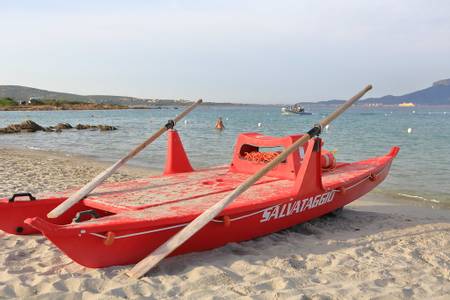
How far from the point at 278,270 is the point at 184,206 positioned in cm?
134

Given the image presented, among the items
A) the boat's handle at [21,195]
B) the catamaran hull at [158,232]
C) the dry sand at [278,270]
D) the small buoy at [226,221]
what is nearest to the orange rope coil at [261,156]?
the catamaran hull at [158,232]

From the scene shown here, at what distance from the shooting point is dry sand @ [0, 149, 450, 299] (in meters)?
3.93

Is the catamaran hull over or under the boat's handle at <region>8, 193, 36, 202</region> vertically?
under

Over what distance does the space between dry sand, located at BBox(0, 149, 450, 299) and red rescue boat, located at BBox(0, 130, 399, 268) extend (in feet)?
0.66

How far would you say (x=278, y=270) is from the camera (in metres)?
4.50

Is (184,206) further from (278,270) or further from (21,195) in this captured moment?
(21,195)

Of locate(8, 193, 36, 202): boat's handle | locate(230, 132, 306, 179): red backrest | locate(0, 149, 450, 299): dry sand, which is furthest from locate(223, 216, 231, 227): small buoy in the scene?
locate(8, 193, 36, 202): boat's handle

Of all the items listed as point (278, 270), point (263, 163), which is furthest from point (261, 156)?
point (278, 270)

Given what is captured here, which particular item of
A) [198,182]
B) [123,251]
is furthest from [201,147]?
[123,251]

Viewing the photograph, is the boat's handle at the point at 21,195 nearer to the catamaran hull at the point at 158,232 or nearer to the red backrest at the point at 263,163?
the catamaran hull at the point at 158,232

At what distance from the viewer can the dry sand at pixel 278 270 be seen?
12.9ft

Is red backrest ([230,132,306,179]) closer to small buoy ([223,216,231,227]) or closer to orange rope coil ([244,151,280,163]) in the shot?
orange rope coil ([244,151,280,163])

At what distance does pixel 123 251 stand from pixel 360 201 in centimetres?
600

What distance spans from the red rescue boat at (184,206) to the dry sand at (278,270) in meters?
0.20
